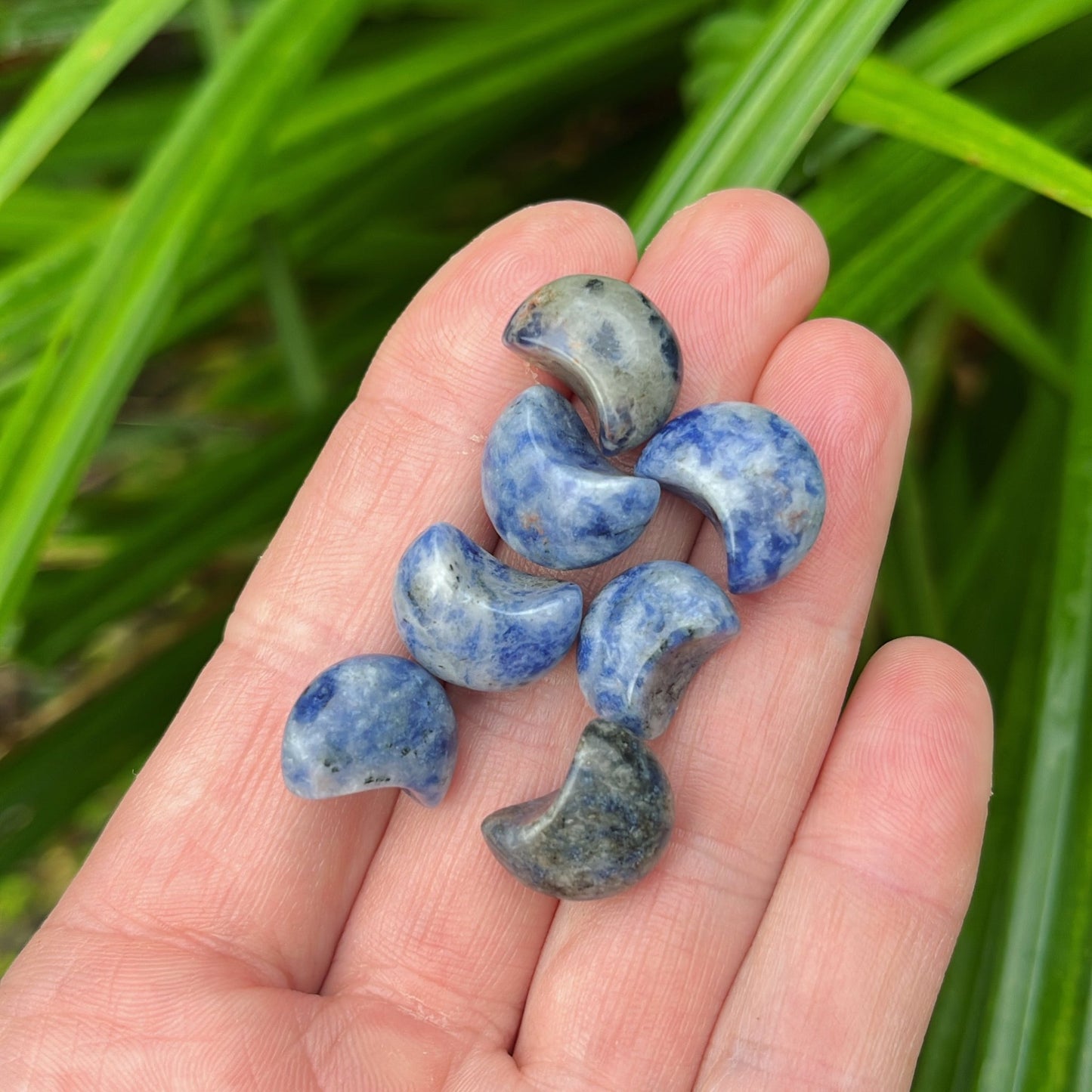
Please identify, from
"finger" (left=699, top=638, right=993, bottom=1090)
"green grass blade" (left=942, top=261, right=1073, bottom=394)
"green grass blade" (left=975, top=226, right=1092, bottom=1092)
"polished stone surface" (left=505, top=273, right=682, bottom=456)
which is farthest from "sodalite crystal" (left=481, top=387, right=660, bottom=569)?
"green grass blade" (left=942, top=261, right=1073, bottom=394)

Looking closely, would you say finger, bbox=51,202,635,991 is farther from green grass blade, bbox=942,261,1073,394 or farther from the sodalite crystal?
green grass blade, bbox=942,261,1073,394

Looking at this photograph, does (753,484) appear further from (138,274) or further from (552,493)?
(138,274)

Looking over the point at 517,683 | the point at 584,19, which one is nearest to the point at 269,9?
the point at 584,19

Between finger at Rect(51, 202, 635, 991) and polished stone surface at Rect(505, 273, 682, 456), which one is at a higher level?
polished stone surface at Rect(505, 273, 682, 456)

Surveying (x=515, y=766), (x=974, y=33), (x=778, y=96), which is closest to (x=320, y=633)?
(x=515, y=766)

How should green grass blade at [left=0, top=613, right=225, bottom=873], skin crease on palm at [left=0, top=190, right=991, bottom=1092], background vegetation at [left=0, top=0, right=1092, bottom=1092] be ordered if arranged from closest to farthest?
skin crease on palm at [left=0, top=190, right=991, bottom=1092], background vegetation at [left=0, top=0, right=1092, bottom=1092], green grass blade at [left=0, top=613, right=225, bottom=873]

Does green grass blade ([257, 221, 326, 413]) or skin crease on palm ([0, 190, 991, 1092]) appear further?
green grass blade ([257, 221, 326, 413])

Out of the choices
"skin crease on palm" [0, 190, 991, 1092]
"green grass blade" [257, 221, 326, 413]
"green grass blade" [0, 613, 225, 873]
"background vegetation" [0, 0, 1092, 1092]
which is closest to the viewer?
"skin crease on palm" [0, 190, 991, 1092]
